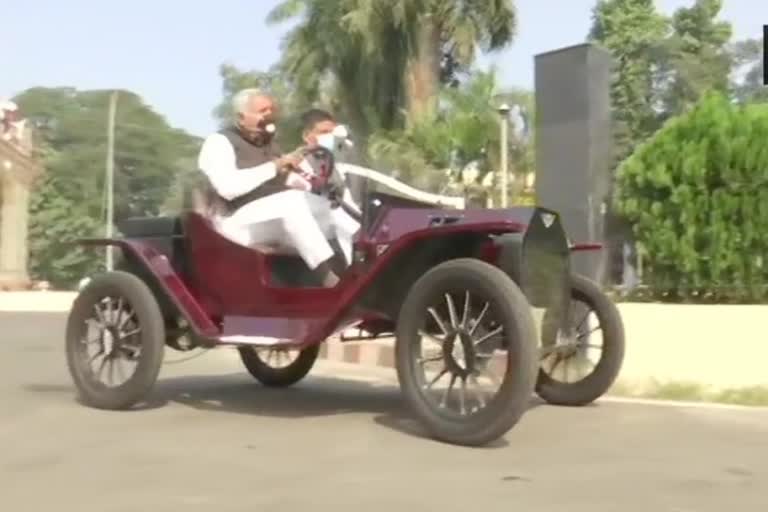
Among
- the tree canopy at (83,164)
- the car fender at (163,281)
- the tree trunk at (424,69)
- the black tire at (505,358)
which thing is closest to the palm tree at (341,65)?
the tree trunk at (424,69)

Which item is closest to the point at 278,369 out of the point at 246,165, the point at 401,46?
the point at 246,165

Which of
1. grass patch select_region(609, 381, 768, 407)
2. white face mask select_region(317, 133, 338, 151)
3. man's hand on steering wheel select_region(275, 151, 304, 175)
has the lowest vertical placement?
grass patch select_region(609, 381, 768, 407)

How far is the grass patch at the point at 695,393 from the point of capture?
6.53 meters

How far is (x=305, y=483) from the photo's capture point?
4402 mm

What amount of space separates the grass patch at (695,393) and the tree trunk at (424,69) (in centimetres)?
2271

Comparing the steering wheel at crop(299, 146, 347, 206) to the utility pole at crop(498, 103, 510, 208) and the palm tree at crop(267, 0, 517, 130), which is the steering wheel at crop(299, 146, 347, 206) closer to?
the utility pole at crop(498, 103, 510, 208)

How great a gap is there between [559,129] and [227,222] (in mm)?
2953

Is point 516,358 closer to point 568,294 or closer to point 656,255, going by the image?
point 568,294

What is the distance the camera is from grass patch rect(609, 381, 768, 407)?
257 inches

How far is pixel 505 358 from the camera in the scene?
5.01 metres

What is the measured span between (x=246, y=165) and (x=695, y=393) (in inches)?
109

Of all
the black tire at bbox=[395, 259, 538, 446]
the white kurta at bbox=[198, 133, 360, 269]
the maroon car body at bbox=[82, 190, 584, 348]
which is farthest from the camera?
the white kurta at bbox=[198, 133, 360, 269]

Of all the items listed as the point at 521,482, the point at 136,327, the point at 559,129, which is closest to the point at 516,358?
the point at 521,482

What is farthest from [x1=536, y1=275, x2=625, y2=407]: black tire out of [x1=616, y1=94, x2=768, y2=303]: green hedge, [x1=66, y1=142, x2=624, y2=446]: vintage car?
[x1=616, y1=94, x2=768, y2=303]: green hedge
